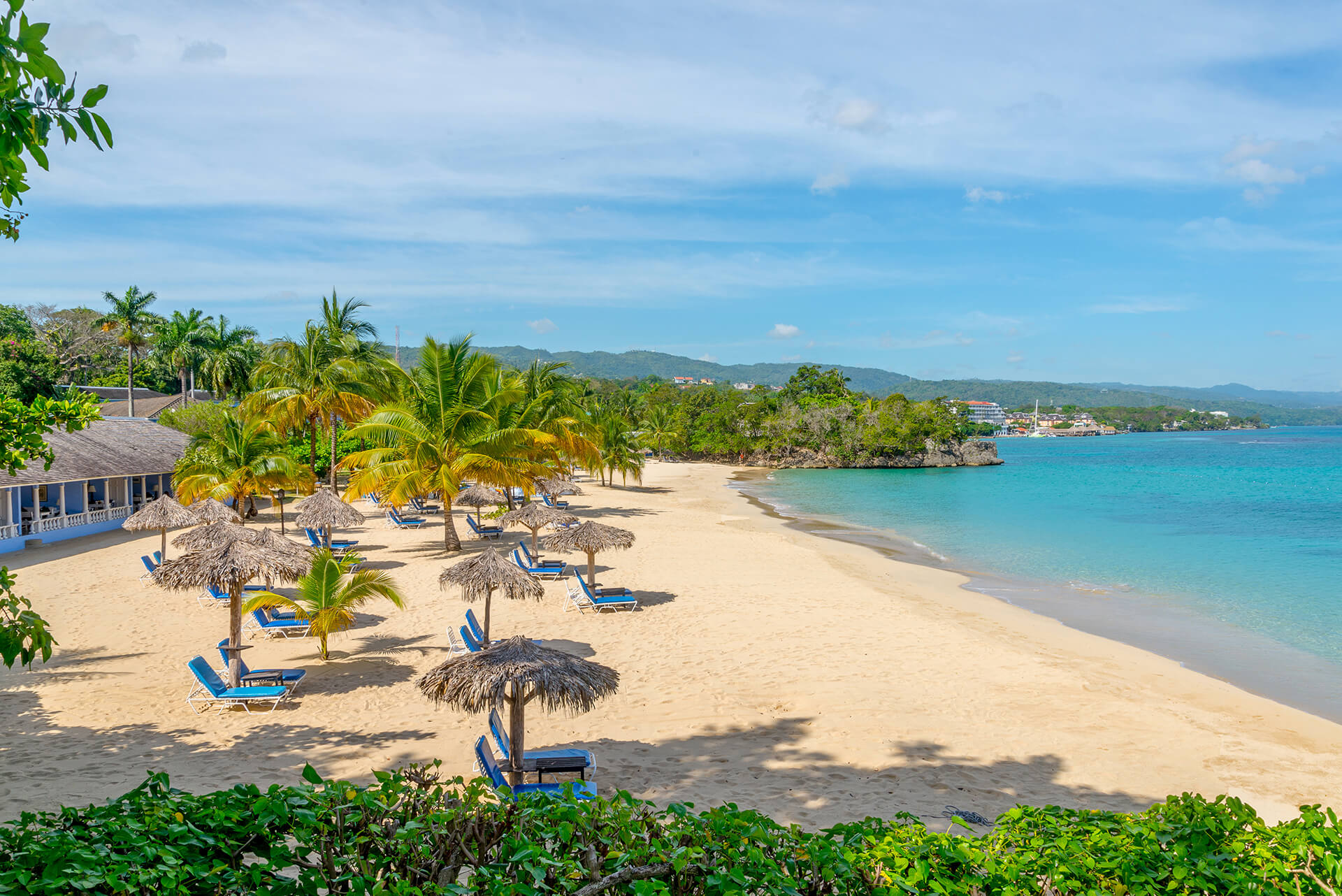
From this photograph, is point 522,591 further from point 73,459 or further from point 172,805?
point 73,459

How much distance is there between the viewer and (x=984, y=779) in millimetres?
7125

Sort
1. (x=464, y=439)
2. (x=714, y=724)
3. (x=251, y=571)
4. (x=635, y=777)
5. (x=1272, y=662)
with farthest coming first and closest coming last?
1. (x=464, y=439)
2. (x=1272, y=662)
3. (x=251, y=571)
4. (x=714, y=724)
5. (x=635, y=777)

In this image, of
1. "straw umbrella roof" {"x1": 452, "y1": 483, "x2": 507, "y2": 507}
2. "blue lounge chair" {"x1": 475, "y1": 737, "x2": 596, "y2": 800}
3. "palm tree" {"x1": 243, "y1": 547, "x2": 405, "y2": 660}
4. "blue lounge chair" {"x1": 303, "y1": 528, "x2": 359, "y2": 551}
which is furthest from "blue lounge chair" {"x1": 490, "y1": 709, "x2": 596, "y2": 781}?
"straw umbrella roof" {"x1": 452, "y1": 483, "x2": 507, "y2": 507}

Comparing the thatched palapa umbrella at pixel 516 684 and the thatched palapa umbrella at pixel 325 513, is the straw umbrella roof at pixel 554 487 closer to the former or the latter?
the thatched palapa umbrella at pixel 325 513

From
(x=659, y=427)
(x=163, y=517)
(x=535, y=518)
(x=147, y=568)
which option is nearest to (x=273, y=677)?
(x=535, y=518)

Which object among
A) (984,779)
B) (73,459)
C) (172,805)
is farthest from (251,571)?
(73,459)

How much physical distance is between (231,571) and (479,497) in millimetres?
13170

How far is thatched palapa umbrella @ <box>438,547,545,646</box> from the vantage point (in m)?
10.6

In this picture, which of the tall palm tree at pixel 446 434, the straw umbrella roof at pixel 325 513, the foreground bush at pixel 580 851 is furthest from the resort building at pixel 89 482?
the foreground bush at pixel 580 851

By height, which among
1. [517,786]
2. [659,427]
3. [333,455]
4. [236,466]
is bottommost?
[517,786]

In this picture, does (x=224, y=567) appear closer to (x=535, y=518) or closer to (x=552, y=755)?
(x=552, y=755)

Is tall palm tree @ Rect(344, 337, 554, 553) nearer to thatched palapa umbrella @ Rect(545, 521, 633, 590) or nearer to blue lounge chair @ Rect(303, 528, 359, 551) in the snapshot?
blue lounge chair @ Rect(303, 528, 359, 551)

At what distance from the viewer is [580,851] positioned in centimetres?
287

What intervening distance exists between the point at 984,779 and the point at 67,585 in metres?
16.4
